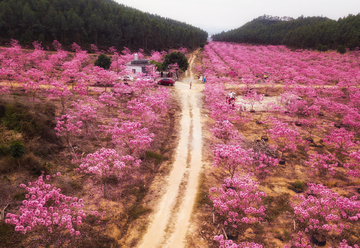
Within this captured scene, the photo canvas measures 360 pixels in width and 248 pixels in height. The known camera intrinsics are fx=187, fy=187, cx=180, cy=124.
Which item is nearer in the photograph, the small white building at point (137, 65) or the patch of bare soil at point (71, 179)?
the patch of bare soil at point (71, 179)

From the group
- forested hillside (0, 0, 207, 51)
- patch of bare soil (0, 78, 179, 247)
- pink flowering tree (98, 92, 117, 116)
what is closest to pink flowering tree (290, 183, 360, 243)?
patch of bare soil (0, 78, 179, 247)

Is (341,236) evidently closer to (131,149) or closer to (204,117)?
(131,149)

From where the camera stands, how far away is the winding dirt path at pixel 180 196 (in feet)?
36.6

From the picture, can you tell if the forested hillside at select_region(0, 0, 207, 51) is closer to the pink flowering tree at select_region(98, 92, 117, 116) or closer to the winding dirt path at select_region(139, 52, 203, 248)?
the pink flowering tree at select_region(98, 92, 117, 116)

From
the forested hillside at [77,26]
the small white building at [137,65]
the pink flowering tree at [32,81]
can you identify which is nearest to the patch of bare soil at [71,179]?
the pink flowering tree at [32,81]

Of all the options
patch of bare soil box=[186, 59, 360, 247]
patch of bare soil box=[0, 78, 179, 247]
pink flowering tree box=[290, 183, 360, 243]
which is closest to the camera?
pink flowering tree box=[290, 183, 360, 243]

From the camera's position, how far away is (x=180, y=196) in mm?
14375

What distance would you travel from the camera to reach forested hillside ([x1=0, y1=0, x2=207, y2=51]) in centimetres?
6234

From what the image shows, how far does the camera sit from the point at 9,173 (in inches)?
509

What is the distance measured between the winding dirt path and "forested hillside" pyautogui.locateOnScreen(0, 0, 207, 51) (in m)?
69.0

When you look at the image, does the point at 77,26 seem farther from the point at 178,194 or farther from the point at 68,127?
the point at 178,194

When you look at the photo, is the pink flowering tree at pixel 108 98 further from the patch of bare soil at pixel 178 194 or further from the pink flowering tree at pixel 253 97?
the pink flowering tree at pixel 253 97

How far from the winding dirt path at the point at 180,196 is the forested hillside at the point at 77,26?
69.0 m

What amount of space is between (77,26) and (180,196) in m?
79.7
